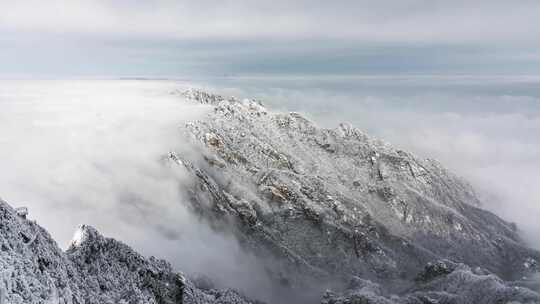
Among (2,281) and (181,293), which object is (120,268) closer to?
(181,293)

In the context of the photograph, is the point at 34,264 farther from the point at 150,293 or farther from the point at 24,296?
the point at 150,293

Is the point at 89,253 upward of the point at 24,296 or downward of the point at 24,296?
downward

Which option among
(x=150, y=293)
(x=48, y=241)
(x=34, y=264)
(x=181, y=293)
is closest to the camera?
(x=34, y=264)

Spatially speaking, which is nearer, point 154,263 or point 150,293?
point 150,293

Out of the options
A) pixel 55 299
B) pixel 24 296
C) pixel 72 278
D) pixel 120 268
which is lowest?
pixel 120 268

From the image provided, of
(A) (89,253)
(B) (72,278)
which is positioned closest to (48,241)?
(B) (72,278)

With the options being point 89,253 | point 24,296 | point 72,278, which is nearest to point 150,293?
point 89,253

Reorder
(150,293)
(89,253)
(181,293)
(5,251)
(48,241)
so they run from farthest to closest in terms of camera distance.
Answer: (181,293) < (150,293) < (89,253) < (48,241) < (5,251)
